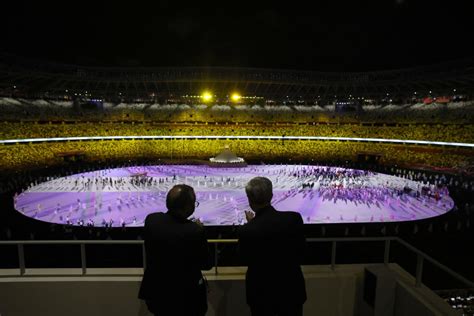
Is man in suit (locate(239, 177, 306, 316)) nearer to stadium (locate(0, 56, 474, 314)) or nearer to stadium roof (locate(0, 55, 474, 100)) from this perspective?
stadium (locate(0, 56, 474, 314))

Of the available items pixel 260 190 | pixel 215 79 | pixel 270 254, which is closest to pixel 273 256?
pixel 270 254

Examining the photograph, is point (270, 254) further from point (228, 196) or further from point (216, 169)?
point (216, 169)

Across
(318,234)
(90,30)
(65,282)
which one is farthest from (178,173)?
(65,282)

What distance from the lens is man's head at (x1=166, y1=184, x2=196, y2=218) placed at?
8.57ft

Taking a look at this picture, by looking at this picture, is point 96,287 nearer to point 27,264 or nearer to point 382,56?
point 27,264

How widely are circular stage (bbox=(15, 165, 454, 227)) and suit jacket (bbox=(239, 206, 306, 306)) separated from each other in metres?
15.6

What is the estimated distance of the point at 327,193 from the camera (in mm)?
27391

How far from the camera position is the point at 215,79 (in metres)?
40.9

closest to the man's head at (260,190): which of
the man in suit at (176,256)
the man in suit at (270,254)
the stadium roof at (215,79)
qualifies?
the man in suit at (270,254)

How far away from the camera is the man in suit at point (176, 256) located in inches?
102

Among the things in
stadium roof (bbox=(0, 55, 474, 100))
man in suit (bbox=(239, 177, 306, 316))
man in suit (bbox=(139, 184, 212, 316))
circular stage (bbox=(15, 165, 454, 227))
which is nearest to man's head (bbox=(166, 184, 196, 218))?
man in suit (bbox=(139, 184, 212, 316))

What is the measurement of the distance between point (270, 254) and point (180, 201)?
2.97ft

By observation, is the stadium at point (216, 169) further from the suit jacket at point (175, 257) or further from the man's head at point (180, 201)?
the man's head at point (180, 201)

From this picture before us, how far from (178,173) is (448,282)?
98.8 feet
